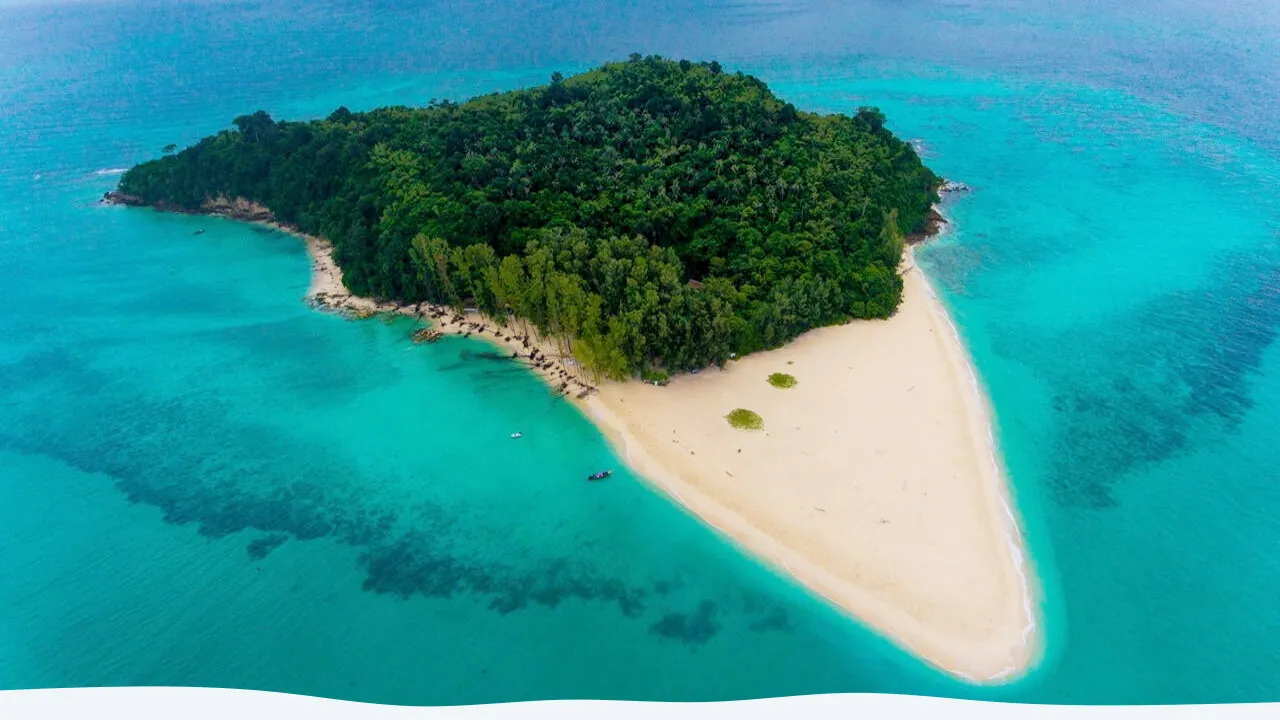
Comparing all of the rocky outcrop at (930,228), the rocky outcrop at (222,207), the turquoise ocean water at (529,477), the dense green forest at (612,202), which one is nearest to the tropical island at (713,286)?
the dense green forest at (612,202)

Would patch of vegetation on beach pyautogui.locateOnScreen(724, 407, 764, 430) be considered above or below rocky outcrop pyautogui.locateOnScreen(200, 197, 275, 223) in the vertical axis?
below

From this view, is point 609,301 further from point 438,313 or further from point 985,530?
point 985,530

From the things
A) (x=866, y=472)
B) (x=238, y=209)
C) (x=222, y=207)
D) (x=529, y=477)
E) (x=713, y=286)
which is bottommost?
(x=866, y=472)

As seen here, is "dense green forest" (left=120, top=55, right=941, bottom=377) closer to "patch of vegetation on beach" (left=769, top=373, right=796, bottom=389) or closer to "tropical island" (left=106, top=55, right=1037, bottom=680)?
"tropical island" (left=106, top=55, right=1037, bottom=680)

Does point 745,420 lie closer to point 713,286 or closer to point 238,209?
point 713,286

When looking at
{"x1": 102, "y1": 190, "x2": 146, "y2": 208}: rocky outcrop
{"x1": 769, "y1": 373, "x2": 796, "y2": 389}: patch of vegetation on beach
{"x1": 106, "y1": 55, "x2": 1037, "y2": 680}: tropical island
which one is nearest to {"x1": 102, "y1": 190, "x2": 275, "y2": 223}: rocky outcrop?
{"x1": 102, "y1": 190, "x2": 146, "y2": 208}: rocky outcrop

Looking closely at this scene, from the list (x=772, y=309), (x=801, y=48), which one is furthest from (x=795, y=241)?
(x=801, y=48)

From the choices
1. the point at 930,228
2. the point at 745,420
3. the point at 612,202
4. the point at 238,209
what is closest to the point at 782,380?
the point at 745,420
